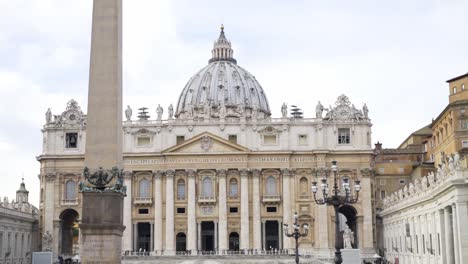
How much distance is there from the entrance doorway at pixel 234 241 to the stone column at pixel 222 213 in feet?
6.92

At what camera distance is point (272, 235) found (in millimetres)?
89312

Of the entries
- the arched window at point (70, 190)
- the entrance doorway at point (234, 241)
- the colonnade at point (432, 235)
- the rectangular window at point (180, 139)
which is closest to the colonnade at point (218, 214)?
the entrance doorway at point (234, 241)

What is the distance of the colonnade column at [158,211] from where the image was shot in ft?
284

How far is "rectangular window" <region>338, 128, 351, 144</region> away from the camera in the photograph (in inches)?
3497

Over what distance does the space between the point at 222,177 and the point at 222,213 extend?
4.11m

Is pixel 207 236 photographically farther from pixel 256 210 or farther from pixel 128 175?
pixel 128 175

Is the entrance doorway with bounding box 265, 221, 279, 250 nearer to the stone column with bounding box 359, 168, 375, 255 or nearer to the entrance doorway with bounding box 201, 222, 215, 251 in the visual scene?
the entrance doorway with bounding box 201, 222, 215, 251

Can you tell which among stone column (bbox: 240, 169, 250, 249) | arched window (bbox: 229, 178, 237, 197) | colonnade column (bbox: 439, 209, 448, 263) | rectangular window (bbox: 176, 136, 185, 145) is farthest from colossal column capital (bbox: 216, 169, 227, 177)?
colonnade column (bbox: 439, 209, 448, 263)

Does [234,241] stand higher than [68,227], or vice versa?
[68,227]

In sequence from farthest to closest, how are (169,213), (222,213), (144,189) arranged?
1. (144,189)
2. (169,213)
3. (222,213)

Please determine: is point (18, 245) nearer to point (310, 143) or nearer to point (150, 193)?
point (150, 193)

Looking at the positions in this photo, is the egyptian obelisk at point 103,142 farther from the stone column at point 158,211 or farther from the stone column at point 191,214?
the stone column at point 158,211

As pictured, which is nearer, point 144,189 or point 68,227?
point 144,189

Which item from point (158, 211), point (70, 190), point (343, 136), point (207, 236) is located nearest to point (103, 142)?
point (158, 211)
